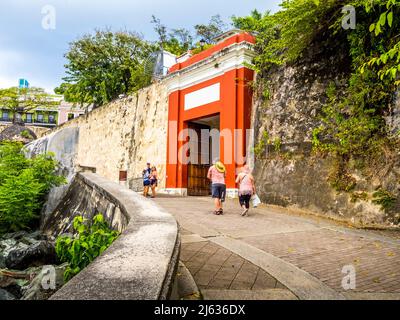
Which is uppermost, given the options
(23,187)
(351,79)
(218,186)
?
(351,79)

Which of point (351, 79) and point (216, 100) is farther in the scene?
point (216, 100)

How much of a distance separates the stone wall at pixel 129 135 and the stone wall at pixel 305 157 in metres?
5.76

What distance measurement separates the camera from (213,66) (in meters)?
12.5

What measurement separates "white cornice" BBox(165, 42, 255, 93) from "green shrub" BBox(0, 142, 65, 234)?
6.37 meters

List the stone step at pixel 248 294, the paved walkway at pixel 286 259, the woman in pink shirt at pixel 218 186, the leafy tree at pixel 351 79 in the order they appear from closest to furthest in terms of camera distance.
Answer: the stone step at pixel 248 294 → the paved walkway at pixel 286 259 → the leafy tree at pixel 351 79 → the woman in pink shirt at pixel 218 186

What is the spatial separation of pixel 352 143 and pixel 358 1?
10.4 feet

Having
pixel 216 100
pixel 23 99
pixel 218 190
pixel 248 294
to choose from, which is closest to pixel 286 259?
pixel 248 294

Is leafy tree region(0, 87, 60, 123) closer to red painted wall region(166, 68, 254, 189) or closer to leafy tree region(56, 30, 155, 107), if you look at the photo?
leafy tree region(56, 30, 155, 107)

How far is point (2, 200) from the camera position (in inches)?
336

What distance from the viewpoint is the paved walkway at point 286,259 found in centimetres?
288

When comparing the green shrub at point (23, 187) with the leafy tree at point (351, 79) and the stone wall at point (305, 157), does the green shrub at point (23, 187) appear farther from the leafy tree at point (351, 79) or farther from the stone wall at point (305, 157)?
the leafy tree at point (351, 79)

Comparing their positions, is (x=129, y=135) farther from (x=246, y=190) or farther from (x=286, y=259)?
(x=286, y=259)

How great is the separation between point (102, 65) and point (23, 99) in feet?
84.2

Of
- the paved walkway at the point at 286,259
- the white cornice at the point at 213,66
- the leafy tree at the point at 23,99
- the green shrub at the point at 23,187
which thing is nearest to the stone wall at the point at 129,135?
the white cornice at the point at 213,66
